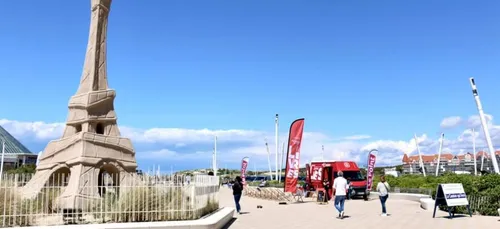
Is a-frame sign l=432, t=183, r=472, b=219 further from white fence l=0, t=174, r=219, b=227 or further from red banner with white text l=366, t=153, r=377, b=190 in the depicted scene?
red banner with white text l=366, t=153, r=377, b=190

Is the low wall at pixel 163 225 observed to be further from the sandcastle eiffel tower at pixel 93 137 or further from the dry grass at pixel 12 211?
the sandcastle eiffel tower at pixel 93 137

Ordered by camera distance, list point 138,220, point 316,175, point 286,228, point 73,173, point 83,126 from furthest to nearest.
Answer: point 316,175
point 83,126
point 73,173
point 286,228
point 138,220

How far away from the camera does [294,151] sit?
26562 millimetres

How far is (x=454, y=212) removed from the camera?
59.0 feet

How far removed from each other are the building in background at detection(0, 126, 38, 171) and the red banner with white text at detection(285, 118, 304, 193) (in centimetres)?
7053

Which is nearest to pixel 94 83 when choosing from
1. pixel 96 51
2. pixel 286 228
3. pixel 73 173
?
pixel 96 51

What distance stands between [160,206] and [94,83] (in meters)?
11.8

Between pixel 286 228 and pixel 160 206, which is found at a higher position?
pixel 160 206

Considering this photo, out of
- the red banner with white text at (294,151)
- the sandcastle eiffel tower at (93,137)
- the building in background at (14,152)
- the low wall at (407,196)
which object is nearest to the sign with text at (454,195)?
the low wall at (407,196)

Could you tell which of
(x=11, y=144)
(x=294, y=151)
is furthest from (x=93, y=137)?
(x=11, y=144)

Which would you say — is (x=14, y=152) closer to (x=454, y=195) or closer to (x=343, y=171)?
(x=343, y=171)

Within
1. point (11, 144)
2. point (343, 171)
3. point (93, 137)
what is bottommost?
point (343, 171)

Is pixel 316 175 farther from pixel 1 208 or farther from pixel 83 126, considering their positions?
pixel 1 208

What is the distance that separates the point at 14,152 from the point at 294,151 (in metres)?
78.1
